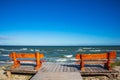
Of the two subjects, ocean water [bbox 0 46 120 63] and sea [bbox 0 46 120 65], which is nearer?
sea [bbox 0 46 120 65]

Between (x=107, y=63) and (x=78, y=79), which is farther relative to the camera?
(x=107, y=63)

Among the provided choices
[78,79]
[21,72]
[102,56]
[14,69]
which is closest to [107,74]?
[102,56]

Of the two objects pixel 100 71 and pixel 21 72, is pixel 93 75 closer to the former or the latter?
pixel 100 71

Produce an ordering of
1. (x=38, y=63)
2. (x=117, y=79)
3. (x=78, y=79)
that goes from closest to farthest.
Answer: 1. (x=78, y=79)
2. (x=117, y=79)
3. (x=38, y=63)

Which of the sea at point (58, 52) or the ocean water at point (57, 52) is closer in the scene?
the sea at point (58, 52)

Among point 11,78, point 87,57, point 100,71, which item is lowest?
point 11,78

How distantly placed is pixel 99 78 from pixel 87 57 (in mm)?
1523

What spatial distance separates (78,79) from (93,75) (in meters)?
2.16

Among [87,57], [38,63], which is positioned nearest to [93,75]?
[87,57]

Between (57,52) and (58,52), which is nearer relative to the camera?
(57,52)

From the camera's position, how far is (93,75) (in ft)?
25.8

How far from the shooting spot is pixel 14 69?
27.0 feet

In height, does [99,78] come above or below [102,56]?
below

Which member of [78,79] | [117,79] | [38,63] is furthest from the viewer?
[38,63]
